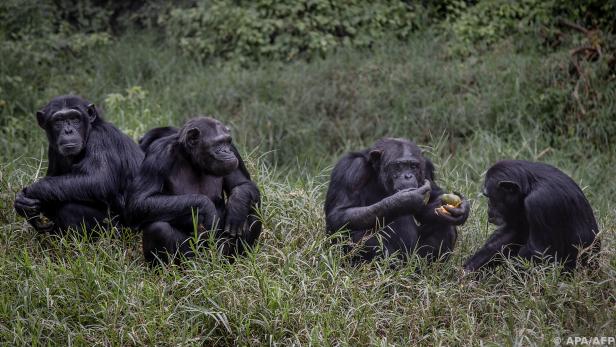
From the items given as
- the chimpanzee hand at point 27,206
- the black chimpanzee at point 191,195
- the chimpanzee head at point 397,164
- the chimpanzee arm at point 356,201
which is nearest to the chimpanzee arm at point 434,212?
the chimpanzee head at point 397,164

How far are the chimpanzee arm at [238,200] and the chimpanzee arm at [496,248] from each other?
5.60 feet

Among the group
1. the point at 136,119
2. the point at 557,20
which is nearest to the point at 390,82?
the point at 557,20

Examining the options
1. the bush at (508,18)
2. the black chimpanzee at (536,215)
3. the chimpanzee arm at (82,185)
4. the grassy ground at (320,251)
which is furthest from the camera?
the bush at (508,18)

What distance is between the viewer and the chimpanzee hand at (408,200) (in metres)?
6.61

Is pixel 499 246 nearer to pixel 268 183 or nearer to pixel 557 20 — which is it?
pixel 268 183

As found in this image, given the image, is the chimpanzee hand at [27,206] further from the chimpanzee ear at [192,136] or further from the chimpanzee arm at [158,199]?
the chimpanzee ear at [192,136]

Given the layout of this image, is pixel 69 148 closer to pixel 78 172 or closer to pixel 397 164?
pixel 78 172

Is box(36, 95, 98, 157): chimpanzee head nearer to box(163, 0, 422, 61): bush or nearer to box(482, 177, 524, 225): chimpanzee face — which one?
box(482, 177, 524, 225): chimpanzee face

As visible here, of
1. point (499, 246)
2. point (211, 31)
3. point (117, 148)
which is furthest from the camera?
point (211, 31)

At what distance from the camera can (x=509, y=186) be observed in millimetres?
6770

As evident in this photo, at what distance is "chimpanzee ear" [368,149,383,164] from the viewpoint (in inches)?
275

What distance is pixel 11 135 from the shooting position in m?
11.2

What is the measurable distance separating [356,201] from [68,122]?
238 centimetres

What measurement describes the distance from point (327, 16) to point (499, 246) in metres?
6.91
